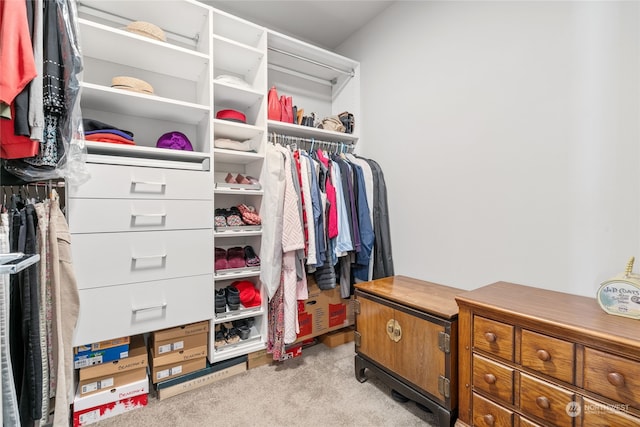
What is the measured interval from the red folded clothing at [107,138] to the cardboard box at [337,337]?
1896 mm

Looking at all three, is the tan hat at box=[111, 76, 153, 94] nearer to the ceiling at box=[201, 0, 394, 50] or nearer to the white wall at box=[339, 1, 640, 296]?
the ceiling at box=[201, 0, 394, 50]

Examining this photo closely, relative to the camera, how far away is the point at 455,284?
187cm

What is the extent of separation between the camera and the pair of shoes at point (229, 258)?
6.26 ft

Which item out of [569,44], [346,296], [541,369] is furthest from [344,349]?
[569,44]

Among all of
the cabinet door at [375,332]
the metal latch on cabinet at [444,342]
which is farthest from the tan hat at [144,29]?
the metal latch on cabinet at [444,342]

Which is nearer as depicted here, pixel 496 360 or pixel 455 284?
pixel 496 360

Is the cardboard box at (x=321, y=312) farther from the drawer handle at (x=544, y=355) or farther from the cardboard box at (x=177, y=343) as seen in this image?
the drawer handle at (x=544, y=355)

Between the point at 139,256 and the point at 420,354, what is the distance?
61.4 inches

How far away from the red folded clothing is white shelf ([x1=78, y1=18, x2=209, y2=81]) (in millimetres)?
545

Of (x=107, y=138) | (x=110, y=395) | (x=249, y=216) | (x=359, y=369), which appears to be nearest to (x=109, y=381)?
(x=110, y=395)

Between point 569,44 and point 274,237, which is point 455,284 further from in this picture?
point 569,44

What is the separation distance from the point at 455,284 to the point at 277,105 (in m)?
1.79

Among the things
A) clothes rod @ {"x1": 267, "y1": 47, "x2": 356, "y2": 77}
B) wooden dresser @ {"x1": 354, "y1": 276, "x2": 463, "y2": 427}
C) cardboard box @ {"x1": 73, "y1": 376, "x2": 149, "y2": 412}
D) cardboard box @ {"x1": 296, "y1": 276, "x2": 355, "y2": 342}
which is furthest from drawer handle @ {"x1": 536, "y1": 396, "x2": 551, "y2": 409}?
clothes rod @ {"x1": 267, "y1": 47, "x2": 356, "y2": 77}

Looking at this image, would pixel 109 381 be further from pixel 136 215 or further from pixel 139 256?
pixel 136 215
